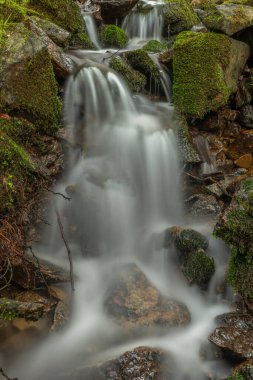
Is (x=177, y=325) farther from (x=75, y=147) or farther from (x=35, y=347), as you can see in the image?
(x=75, y=147)

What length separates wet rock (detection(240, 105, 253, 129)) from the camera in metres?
7.88

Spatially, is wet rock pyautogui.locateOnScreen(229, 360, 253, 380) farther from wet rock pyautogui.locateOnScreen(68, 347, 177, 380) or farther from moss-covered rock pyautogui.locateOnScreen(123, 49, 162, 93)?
moss-covered rock pyautogui.locateOnScreen(123, 49, 162, 93)

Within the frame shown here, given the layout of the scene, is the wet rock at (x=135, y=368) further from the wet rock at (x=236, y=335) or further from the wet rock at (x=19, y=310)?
the wet rock at (x=19, y=310)

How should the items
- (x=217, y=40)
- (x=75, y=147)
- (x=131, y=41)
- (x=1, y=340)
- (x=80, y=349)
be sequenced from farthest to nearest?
(x=131, y=41) → (x=217, y=40) → (x=75, y=147) → (x=80, y=349) → (x=1, y=340)

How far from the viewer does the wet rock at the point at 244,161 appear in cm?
689

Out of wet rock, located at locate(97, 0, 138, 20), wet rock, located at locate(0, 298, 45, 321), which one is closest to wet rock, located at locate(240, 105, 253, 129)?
wet rock, located at locate(97, 0, 138, 20)

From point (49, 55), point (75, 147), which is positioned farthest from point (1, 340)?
point (49, 55)

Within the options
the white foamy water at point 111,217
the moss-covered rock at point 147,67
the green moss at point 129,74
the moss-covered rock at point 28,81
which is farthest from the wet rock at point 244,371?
the moss-covered rock at point 147,67

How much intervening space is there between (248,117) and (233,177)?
212cm

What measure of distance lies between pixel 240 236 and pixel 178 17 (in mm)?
9908

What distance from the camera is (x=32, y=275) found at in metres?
4.03

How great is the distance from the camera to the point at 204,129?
7.38m

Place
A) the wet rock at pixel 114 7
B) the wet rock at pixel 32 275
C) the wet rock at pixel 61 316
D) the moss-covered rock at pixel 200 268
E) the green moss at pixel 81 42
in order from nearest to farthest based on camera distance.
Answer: the wet rock at pixel 61 316 < the wet rock at pixel 32 275 < the moss-covered rock at pixel 200 268 < the green moss at pixel 81 42 < the wet rock at pixel 114 7

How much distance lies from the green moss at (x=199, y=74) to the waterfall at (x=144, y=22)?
13.6 ft
